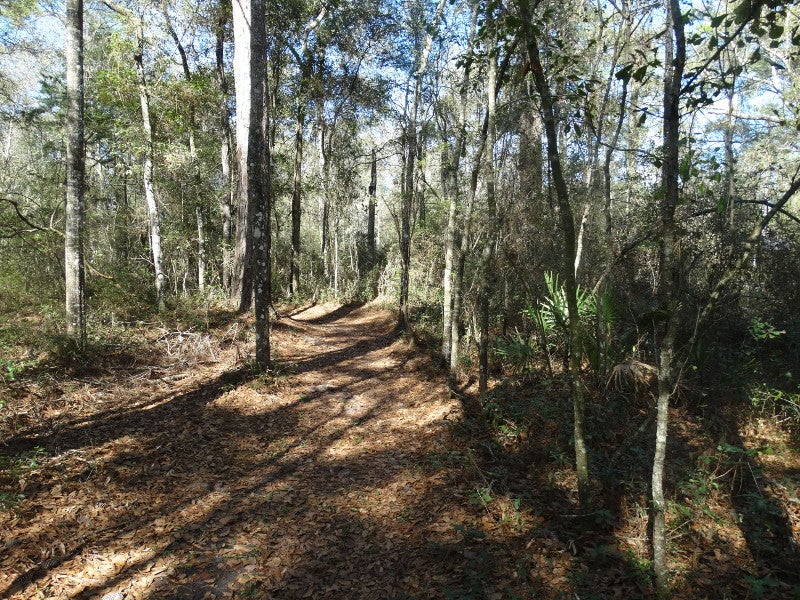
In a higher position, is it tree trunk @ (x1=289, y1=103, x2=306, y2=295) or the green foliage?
tree trunk @ (x1=289, y1=103, x2=306, y2=295)

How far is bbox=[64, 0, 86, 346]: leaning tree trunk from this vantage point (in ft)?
23.6

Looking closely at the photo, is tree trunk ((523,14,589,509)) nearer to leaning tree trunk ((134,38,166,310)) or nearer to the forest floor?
the forest floor

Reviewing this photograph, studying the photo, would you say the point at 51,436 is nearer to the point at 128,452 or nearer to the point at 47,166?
the point at 128,452

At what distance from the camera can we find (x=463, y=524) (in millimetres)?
4406

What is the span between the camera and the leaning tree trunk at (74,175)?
718 centimetres

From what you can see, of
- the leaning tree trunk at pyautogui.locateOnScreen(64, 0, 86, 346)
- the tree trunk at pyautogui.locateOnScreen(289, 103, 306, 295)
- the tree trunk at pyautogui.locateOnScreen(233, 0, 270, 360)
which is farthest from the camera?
the tree trunk at pyautogui.locateOnScreen(289, 103, 306, 295)

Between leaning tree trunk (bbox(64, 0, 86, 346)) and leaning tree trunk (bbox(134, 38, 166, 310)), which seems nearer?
leaning tree trunk (bbox(64, 0, 86, 346))

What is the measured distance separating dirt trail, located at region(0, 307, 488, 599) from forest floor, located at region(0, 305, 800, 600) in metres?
0.02

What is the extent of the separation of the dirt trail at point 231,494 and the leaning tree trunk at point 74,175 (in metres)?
1.50

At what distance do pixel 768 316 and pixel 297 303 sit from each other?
15555 millimetres

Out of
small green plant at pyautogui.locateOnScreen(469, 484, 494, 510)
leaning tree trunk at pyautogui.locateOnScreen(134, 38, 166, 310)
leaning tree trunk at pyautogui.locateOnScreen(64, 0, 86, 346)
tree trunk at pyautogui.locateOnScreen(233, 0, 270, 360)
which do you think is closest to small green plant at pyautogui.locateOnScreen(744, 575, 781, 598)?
small green plant at pyautogui.locateOnScreen(469, 484, 494, 510)

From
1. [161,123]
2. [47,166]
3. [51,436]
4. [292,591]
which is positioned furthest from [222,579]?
[47,166]

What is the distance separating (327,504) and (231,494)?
3.66ft

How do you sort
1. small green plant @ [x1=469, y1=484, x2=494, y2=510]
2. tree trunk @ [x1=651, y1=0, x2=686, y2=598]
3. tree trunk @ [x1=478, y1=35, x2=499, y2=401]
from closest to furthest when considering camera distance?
tree trunk @ [x1=651, y1=0, x2=686, y2=598] < small green plant @ [x1=469, y1=484, x2=494, y2=510] < tree trunk @ [x1=478, y1=35, x2=499, y2=401]
